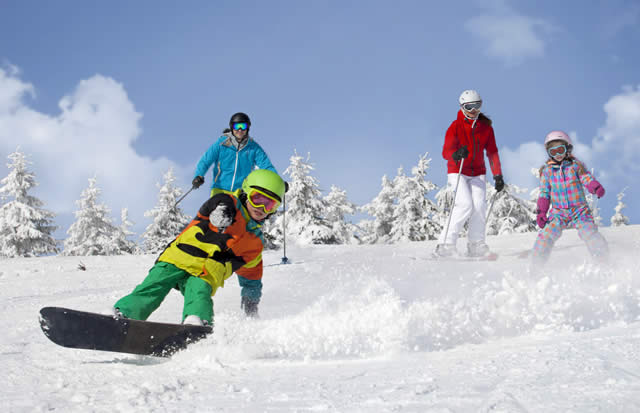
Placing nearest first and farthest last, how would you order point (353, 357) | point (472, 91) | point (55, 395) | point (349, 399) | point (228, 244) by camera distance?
point (349, 399), point (55, 395), point (353, 357), point (228, 244), point (472, 91)

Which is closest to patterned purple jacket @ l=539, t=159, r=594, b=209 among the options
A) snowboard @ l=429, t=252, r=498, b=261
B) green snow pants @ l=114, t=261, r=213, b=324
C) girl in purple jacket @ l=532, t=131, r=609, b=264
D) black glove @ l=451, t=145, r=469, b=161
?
girl in purple jacket @ l=532, t=131, r=609, b=264

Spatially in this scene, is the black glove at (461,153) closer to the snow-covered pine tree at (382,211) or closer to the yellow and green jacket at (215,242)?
the yellow and green jacket at (215,242)

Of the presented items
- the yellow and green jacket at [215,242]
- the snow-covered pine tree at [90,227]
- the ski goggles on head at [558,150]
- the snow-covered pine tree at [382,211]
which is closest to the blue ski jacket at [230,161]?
the yellow and green jacket at [215,242]

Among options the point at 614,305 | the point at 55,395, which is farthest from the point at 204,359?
the point at 614,305

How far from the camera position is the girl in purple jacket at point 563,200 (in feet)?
17.5

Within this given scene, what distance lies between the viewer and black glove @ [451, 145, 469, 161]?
6523mm

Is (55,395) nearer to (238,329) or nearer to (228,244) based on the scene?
(238,329)

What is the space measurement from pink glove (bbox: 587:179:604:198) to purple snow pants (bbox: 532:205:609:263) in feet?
0.70

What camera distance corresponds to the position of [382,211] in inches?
1141

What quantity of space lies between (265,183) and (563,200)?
3.85 meters

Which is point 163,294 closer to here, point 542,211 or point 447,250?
point 542,211

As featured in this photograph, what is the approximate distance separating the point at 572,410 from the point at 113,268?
29.5 ft

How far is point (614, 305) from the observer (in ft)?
10.5

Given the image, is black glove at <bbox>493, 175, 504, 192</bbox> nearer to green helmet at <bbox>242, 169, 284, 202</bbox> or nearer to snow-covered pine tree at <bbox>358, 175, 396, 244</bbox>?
green helmet at <bbox>242, 169, 284, 202</bbox>
